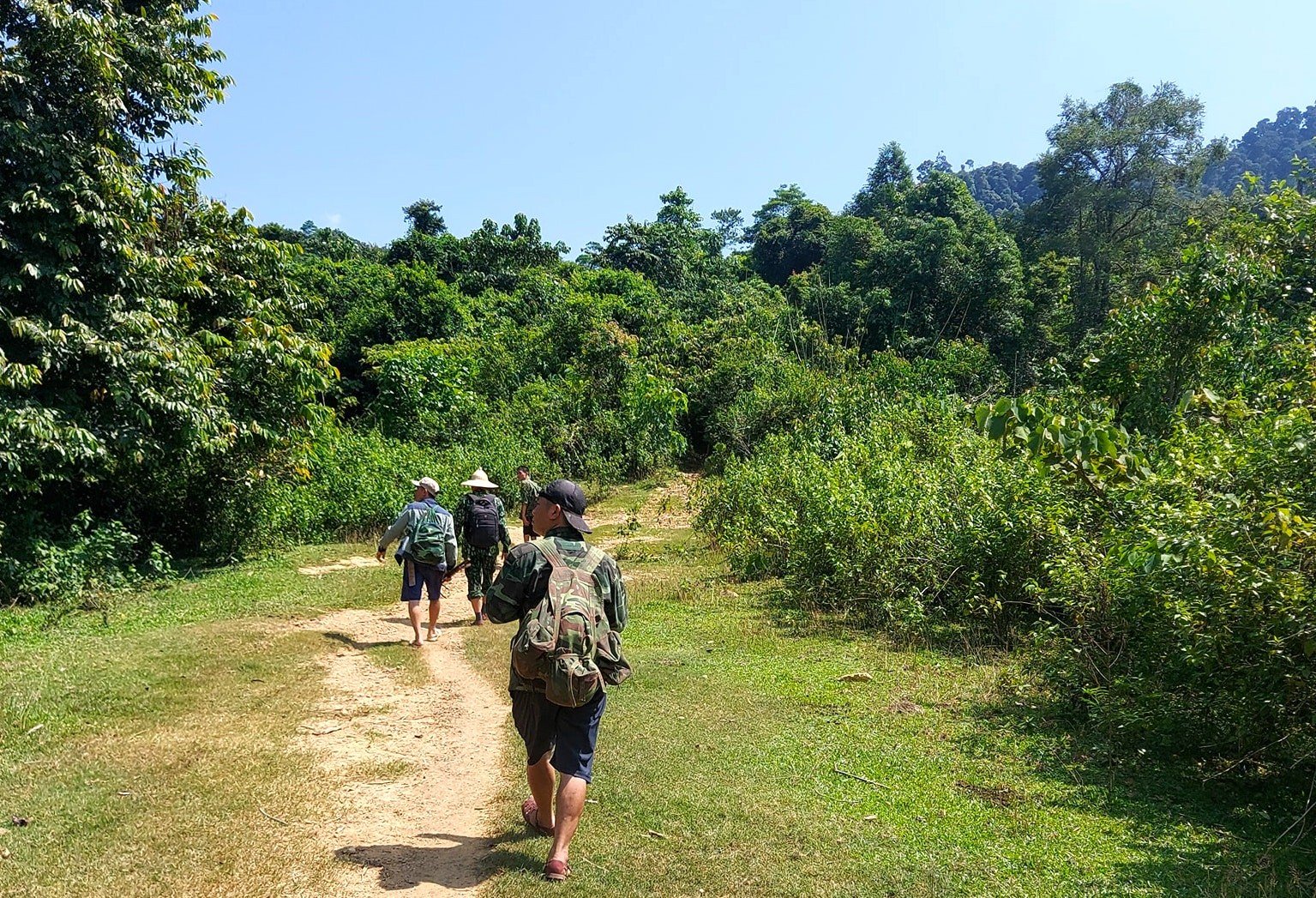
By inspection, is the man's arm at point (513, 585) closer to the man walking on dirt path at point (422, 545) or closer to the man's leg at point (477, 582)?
the man walking on dirt path at point (422, 545)

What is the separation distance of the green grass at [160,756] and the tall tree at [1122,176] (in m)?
33.3

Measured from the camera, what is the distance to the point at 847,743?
6.31 metres

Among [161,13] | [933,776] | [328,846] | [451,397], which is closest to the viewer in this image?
[328,846]

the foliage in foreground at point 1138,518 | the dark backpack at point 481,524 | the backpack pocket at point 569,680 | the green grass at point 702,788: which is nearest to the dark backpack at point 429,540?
the dark backpack at point 481,524

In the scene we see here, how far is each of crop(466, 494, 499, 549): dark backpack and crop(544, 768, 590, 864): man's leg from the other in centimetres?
591

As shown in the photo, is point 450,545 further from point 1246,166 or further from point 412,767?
point 1246,166

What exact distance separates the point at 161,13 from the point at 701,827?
1341cm

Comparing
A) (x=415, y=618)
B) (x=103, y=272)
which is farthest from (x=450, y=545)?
(x=103, y=272)

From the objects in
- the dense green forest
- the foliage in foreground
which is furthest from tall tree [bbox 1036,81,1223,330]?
the foliage in foreground

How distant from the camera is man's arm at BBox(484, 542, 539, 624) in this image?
430 centimetres

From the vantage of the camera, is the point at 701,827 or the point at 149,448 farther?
the point at 149,448

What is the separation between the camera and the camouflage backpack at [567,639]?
161 inches

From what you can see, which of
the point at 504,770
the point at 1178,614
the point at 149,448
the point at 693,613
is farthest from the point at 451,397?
the point at 1178,614

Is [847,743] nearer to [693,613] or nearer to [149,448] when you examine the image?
[693,613]
